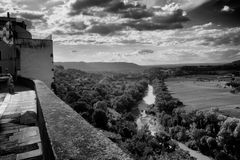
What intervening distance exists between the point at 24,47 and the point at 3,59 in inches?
110

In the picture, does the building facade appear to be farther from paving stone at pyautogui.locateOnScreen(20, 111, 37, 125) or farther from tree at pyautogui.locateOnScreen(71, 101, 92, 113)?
tree at pyautogui.locateOnScreen(71, 101, 92, 113)

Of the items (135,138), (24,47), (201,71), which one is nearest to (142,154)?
(135,138)

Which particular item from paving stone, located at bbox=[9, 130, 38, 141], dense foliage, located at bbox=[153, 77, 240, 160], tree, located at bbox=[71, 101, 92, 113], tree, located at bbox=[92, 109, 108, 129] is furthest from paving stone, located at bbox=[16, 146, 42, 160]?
tree, located at bbox=[92, 109, 108, 129]

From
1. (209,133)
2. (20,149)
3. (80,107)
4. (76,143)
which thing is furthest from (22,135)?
(209,133)

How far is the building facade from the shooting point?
14.8 metres

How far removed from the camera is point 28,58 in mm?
15031

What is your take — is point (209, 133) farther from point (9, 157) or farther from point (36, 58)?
point (9, 157)

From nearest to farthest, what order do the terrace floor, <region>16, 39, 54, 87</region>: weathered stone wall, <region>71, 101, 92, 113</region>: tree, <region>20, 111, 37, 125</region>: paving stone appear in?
the terrace floor → <region>20, 111, 37, 125</region>: paving stone → <region>16, 39, 54, 87</region>: weathered stone wall → <region>71, 101, 92, 113</region>: tree

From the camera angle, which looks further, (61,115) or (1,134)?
(1,134)

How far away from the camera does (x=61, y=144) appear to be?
8.05ft

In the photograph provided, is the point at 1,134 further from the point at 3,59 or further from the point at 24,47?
the point at 3,59

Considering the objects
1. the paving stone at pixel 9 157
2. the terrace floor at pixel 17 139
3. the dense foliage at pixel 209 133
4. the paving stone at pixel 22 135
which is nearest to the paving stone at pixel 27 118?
the terrace floor at pixel 17 139

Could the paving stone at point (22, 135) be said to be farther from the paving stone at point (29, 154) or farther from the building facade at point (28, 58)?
the building facade at point (28, 58)

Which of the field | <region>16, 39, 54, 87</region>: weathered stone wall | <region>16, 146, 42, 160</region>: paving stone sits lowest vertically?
the field
